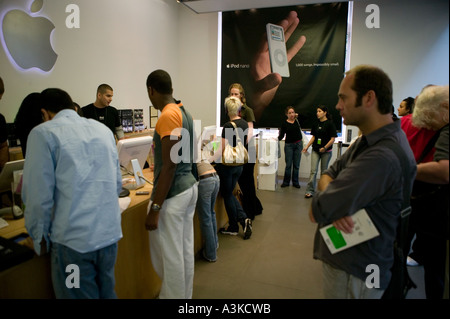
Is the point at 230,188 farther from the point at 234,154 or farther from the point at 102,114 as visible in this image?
the point at 102,114

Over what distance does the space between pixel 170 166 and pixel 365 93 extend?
3.43 feet

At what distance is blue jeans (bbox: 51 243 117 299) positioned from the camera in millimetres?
1307

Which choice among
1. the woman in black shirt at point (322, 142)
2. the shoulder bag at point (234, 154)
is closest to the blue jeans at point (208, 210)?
the shoulder bag at point (234, 154)

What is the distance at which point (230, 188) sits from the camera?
3000 mm

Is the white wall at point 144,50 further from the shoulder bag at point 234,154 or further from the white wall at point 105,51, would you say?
the shoulder bag at point 234,154

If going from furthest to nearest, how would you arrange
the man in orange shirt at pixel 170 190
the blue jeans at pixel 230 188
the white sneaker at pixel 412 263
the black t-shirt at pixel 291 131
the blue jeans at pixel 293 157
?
the blue jeans at pixel 293 157
the black t-shirt at pixel 291 131
the blue jeans at pixel 230 188
the white sneaker at pixel 412 263
the man in orange shirt at pixel 170 190

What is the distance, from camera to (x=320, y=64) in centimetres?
550

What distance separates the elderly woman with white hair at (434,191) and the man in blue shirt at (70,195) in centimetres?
134

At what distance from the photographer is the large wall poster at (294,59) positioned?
17.7ft

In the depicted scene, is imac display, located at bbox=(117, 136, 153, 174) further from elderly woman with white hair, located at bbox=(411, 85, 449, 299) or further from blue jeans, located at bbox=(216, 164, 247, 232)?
elderly woman with white hair, located at bbox=(411, 85, 449, 299)

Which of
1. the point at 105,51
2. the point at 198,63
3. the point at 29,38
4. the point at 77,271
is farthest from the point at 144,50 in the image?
the point at 77,271

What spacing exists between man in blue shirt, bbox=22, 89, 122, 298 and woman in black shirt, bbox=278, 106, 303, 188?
13.4ft
